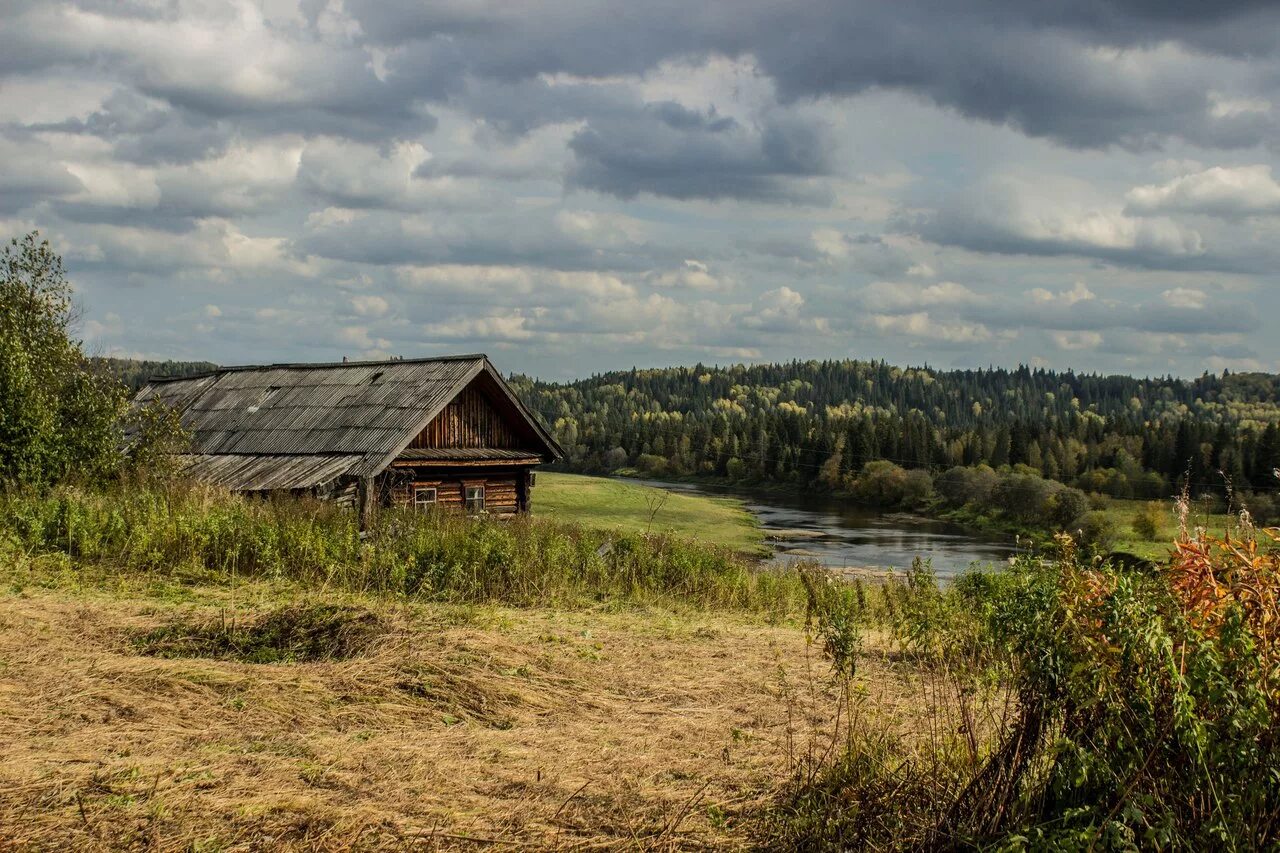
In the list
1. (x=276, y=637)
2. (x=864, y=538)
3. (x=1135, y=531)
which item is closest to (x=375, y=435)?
(x=276, y=637)

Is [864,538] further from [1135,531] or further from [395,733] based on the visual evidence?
[395,733]

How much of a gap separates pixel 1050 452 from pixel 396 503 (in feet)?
266

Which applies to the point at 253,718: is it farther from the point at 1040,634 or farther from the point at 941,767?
the point at 1040,634

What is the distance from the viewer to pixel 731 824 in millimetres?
4891

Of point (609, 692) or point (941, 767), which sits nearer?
point (941, 767)

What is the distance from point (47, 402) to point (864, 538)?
4181cm

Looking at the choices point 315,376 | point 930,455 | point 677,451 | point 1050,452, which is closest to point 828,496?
point 930,455

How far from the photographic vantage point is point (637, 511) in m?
55.4

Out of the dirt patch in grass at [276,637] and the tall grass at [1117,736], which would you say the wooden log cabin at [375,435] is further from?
the tall grass at [1117,736]

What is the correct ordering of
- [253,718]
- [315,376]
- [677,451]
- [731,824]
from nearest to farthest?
1. [731,824]
2. [253,718]
3. [315,376]
4. [677,451]

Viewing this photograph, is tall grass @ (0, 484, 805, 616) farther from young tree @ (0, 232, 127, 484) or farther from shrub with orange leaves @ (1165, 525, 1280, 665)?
shrub with orange leaves @ (1165, 525, 1280, 665)

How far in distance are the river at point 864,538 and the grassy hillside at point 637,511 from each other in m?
1.38

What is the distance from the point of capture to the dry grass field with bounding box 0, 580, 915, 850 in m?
4.73

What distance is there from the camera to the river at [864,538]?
40.3 metres
